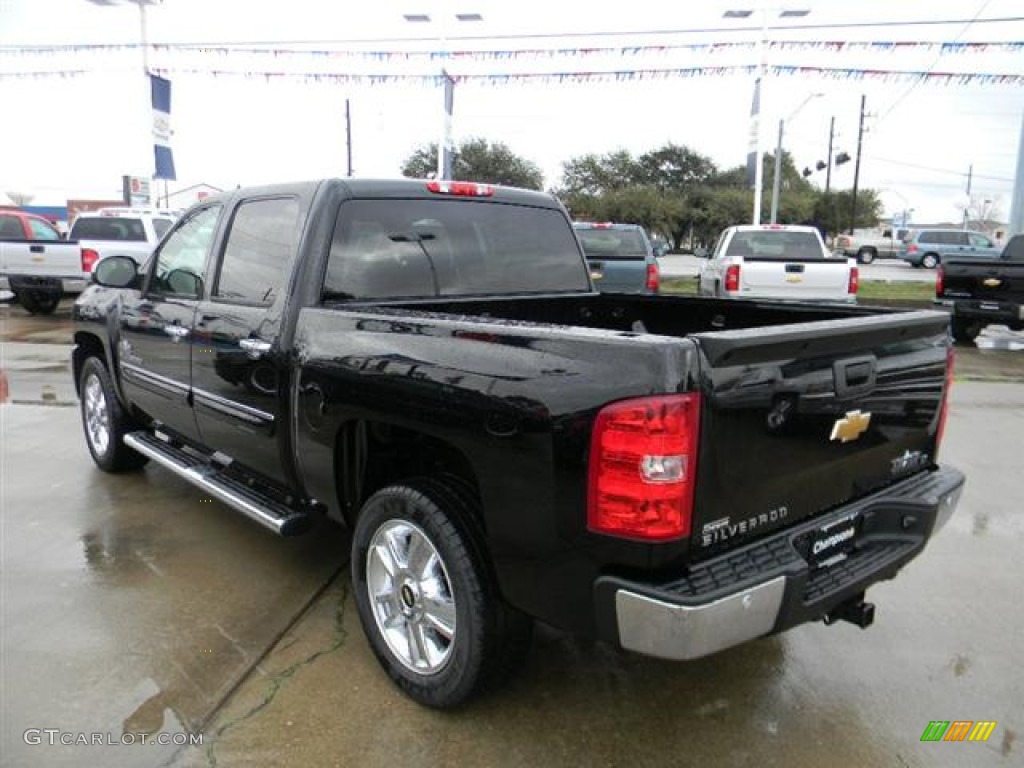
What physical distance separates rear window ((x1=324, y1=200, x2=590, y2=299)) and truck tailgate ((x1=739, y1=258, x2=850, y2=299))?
7.31 meters

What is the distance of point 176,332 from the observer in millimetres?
4117

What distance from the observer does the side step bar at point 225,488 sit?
3.35 metres

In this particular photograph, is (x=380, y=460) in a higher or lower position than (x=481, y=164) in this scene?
lower

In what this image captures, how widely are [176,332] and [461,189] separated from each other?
167 centimetres

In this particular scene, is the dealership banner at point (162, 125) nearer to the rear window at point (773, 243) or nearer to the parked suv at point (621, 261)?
the parked suv at point (621, 261)

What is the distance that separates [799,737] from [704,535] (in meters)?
1.01

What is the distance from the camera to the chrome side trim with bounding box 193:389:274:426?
3461mm

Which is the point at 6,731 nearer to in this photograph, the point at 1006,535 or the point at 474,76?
the point at 1006,535

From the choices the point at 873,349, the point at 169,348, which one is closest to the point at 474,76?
the point at 169,348

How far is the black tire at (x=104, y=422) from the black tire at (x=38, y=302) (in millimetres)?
10741

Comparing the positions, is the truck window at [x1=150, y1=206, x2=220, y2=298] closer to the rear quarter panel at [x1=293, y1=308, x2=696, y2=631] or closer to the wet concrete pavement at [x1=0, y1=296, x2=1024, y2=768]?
the wet concrete pavement at [x1=0, y1=296, x2=1024, y2=768]

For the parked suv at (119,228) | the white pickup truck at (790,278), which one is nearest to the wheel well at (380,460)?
the white pickup truck at (790,278)

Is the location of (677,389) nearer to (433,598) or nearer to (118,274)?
(433,598)

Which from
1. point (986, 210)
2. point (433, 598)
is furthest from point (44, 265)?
point (986, 210)
